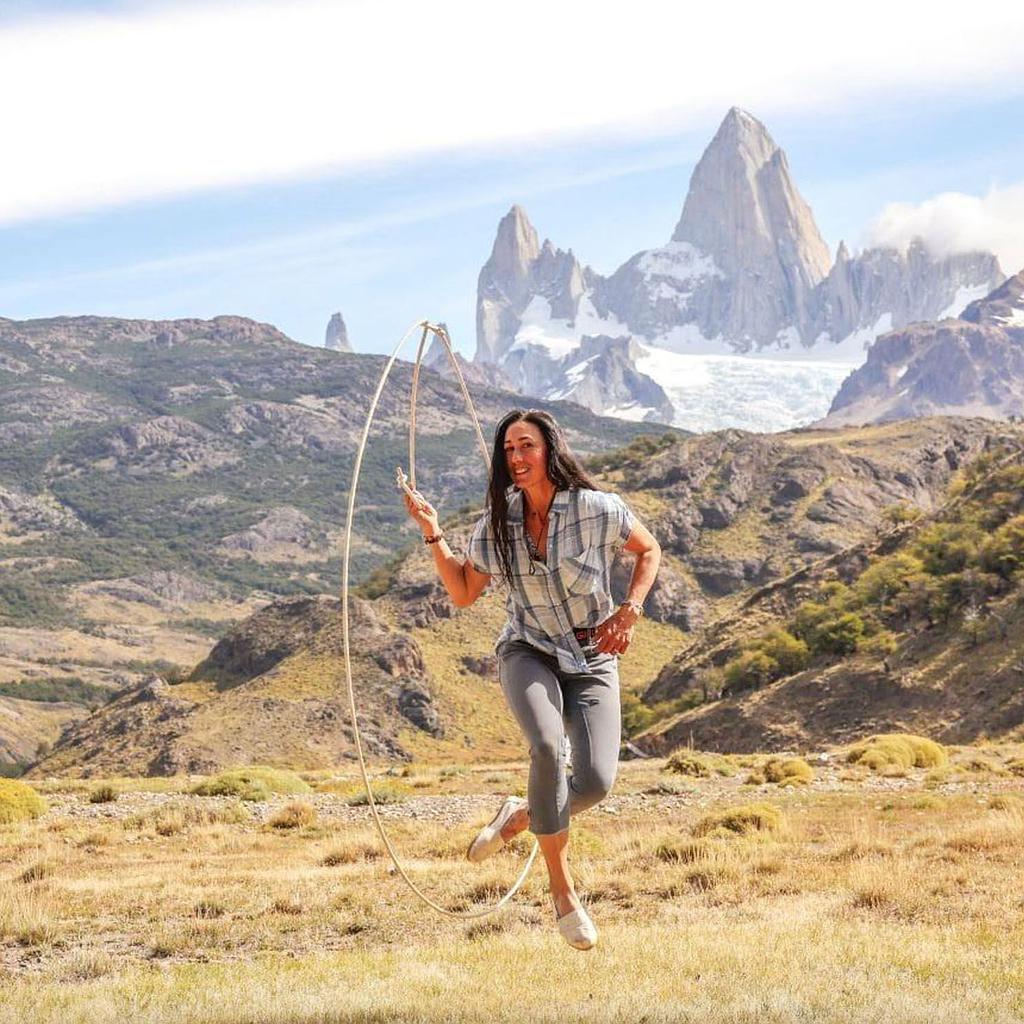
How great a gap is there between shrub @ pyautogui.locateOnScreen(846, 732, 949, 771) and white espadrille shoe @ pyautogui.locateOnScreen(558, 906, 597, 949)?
24202mm

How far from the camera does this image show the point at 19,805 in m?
27.3

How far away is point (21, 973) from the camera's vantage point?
11.0 m

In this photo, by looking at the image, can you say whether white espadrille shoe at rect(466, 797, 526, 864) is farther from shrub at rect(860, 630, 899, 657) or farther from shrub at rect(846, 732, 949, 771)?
shrub at rect(860, 630, 899, 657)

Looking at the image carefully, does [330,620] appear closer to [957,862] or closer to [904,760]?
[904,760]

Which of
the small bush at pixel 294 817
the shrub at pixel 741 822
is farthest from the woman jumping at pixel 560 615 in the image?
the small bush at pixel 294 817

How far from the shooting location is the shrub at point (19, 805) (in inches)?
1048

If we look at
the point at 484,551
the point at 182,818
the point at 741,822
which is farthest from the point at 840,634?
the point at 484,551

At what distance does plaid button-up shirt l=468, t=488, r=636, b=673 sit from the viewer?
945 centimetres

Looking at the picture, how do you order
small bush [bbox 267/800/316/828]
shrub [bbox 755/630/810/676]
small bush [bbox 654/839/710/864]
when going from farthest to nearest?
shrub [bbox 755/630/810/676] → small bush [bbox 267/800/316/828] → small bush [bbox 654/839/710/864]

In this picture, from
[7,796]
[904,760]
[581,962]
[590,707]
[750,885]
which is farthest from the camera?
[904,760]

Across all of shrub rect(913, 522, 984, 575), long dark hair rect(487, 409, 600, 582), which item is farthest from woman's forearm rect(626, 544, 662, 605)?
shrub rect(913, 522, 984, 575)

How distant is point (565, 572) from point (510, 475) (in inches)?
32.2

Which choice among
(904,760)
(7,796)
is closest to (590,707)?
(7,796)

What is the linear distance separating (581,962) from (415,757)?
61105mm
